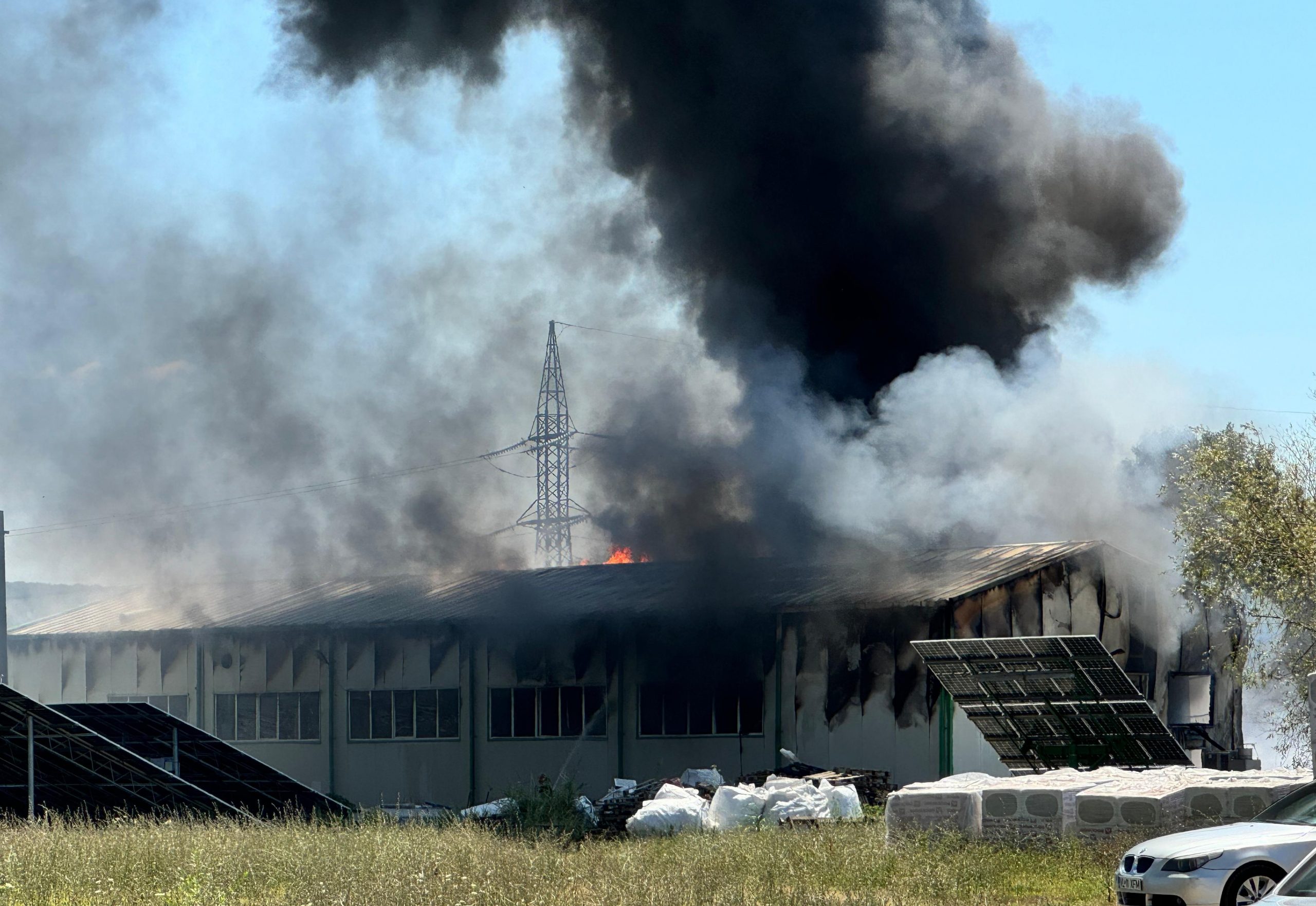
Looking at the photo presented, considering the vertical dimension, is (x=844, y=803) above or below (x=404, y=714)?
below

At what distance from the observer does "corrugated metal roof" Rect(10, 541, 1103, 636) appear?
28.4m

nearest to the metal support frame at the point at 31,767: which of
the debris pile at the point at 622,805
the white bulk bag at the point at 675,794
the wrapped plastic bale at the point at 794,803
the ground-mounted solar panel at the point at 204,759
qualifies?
the ground-mounted solar panel at the point at 204,759

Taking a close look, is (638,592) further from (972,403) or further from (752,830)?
(752,830)

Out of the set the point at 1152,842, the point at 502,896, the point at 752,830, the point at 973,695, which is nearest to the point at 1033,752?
the point at 973,695

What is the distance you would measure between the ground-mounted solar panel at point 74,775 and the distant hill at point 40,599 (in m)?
109

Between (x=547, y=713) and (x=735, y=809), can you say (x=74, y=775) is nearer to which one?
(x=547, y=713)

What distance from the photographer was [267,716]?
112 ft

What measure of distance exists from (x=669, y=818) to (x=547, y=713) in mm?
8087

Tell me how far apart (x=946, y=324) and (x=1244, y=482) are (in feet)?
39.2

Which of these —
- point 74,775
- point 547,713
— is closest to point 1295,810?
point 74,775

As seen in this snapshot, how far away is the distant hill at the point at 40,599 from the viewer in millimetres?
140875

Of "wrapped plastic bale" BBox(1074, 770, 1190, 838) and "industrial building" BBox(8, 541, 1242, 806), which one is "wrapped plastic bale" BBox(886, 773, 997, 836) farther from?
"industrial building" BBox(8, 541, 1242, 806)

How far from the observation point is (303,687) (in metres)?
33.9

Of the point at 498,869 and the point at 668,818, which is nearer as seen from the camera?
the point at 498,869
